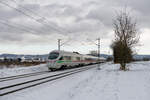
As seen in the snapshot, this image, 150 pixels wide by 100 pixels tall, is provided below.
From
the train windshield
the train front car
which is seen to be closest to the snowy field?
the train front car

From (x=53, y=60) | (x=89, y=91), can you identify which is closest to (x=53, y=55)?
(x=53, y=60)

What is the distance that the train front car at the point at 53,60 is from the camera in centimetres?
2481

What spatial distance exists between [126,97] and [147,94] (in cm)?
124

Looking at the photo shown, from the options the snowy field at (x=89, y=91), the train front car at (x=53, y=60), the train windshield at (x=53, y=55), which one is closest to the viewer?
the snowy field at (x=89, y=91)

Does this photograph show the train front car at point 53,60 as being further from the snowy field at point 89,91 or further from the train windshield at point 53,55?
the snowy field at point 89,91

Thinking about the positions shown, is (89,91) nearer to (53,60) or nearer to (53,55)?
(53,60)

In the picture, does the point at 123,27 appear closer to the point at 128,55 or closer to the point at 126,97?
the point at 128,55

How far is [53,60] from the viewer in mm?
24859

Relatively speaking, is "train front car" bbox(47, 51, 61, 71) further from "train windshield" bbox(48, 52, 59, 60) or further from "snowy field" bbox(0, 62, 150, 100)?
"snowy field" bbox(0, 62, 150, 100)

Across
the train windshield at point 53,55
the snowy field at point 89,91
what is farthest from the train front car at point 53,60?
→ the snowy field at point 89,91

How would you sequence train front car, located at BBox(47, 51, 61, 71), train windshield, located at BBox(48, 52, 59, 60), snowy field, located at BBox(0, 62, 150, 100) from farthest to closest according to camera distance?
train windshield, located at BBox(48, 52, 59, 60) → train front car, located at BBox(47, 51, 61, 71) → snowy field, located at BBox(0, 62, 150, 100)

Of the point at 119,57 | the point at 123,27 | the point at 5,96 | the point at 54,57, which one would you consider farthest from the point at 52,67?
the point at 5,96

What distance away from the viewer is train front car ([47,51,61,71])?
977 inches

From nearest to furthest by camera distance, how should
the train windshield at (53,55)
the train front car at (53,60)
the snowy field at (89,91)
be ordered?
1. the snowy field at (89,91)
2. the train front car at (53,60)
3. the train windshield at (53,55)
